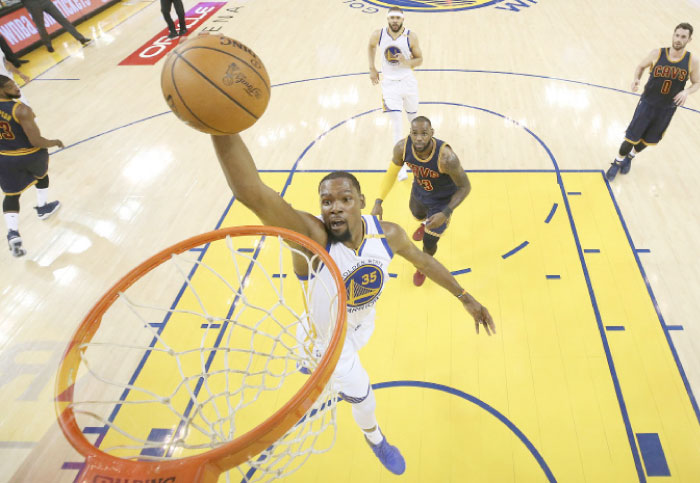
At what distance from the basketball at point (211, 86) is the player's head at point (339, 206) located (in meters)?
0.61

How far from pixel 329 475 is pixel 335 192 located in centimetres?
194

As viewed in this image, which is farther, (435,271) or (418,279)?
(418,279)

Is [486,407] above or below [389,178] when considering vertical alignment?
below

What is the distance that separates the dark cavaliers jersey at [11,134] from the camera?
434 cm

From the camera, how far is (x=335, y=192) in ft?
7.13

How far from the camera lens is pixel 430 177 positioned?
11.9ft

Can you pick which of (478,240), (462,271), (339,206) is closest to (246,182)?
(339,206)

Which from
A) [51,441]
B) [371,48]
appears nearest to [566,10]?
[371,48]

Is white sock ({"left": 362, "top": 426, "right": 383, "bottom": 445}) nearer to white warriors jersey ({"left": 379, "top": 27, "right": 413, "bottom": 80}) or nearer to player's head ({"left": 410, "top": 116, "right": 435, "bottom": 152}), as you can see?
player's head ({"left": 410, "top": 116, "right": 435, "bottom": 152})

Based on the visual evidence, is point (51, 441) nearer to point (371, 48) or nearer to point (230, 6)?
point (371, 48)

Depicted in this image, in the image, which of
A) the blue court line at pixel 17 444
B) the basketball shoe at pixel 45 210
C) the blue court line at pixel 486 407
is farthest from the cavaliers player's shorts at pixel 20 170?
the blue court line at pixel 486 407

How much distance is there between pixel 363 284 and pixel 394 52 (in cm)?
364

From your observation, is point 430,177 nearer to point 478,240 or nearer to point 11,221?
point 478,240

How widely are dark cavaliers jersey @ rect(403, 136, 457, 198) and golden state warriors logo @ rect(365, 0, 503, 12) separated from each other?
27.0 feet
